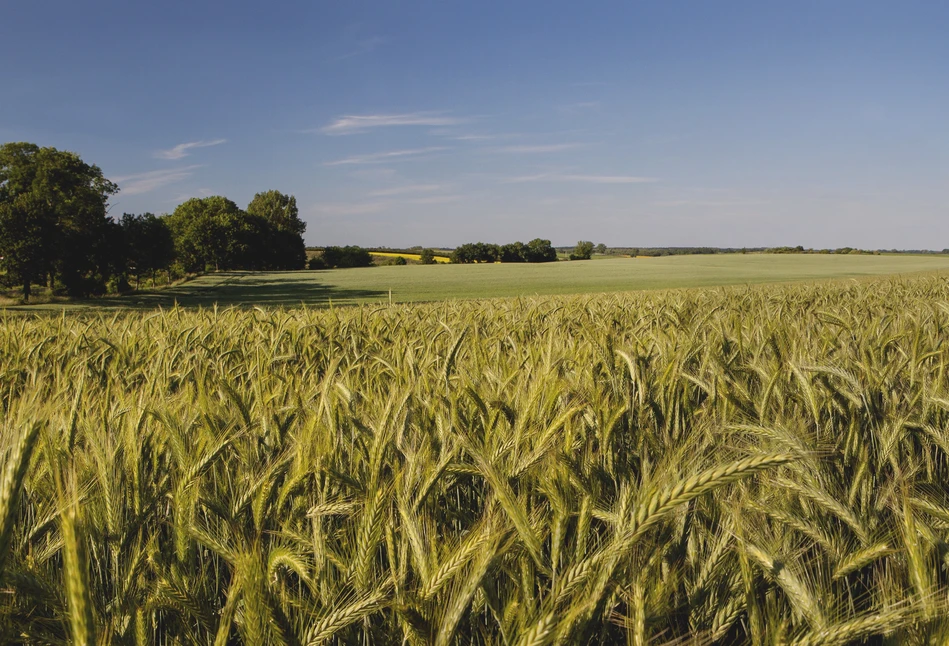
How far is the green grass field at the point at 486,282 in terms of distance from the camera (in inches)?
1276

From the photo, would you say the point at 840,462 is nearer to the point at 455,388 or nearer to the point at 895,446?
the point at 895,446

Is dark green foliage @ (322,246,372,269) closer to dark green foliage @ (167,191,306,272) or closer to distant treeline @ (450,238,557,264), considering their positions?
dark green foliage @ (167,191,306,272)

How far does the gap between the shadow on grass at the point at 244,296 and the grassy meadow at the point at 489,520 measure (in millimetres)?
25750

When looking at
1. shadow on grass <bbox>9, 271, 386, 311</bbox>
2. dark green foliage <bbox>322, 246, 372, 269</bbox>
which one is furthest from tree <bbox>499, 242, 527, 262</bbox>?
shadow on grass <bbox>9, 271, 386, 311</bbox>

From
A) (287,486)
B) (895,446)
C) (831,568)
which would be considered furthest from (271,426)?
(895,446)

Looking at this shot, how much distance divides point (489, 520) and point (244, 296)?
35961 millimetres

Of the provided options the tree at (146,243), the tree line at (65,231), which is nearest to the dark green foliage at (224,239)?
the tree line at (65,231)

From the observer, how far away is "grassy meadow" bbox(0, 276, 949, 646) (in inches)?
37.4

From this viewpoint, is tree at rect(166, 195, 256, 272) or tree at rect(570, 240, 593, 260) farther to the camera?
tree at rect(570, 240, 593, 260)

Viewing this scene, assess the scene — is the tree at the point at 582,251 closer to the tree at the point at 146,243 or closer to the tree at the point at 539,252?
the tree at the point at 539,252

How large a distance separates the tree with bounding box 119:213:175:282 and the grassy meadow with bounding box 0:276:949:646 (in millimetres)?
40012

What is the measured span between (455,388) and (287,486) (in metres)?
1.08

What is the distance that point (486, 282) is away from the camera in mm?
41000

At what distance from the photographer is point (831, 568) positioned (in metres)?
1.33
